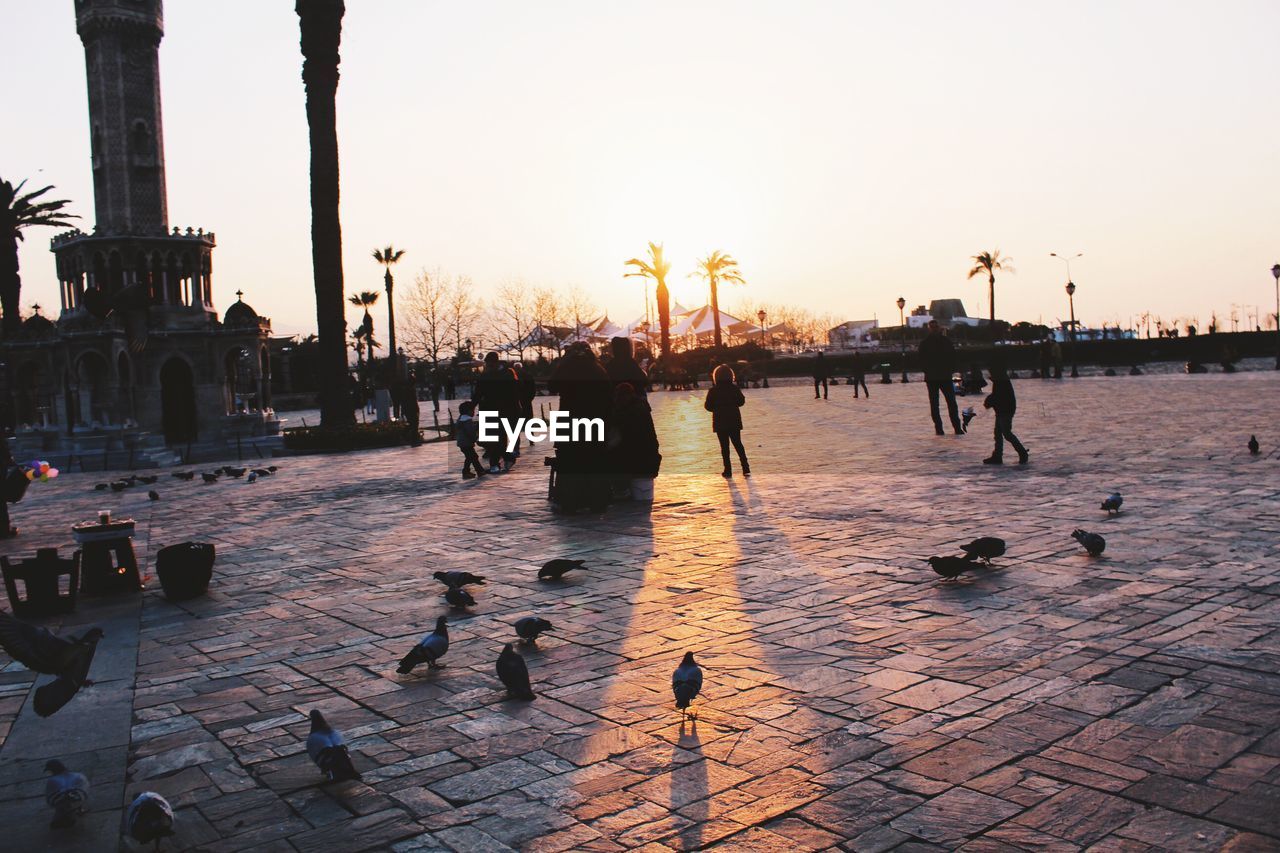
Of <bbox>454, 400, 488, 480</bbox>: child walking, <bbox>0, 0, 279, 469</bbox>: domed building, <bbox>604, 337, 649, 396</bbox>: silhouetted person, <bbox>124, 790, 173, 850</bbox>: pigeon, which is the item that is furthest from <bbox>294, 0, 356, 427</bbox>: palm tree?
<bbox>124, 790, 173, 850</bbox>: pigeon

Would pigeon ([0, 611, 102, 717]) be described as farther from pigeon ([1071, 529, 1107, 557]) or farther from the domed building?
the domed building

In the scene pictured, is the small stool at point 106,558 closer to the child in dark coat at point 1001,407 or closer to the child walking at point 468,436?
the child walking at point 468,436

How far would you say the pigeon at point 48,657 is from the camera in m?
4.01

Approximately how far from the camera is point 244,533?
10.7 meters

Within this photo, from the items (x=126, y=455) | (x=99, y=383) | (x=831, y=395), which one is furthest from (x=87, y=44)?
(x=831, y=395)

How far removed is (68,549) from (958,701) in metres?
9.30

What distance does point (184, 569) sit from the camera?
288 inches

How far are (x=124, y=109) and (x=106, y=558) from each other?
3495 cm

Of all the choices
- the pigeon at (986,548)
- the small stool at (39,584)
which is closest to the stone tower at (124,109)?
the small stool at (39,584)

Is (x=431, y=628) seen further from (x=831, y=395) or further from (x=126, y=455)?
(x=831, y=395)

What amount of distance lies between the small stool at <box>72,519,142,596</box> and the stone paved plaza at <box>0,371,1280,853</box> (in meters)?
0.26

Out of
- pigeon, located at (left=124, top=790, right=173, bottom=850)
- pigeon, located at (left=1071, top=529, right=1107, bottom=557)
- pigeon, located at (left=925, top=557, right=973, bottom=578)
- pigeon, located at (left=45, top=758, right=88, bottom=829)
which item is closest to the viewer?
pigeon, located at (left=124, top=790, right=173, bottom=850)

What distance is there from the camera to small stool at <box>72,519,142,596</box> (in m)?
7.67

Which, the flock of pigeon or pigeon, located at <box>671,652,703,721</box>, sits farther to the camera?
pigeon, located at <box>671,652,703,721</box>
